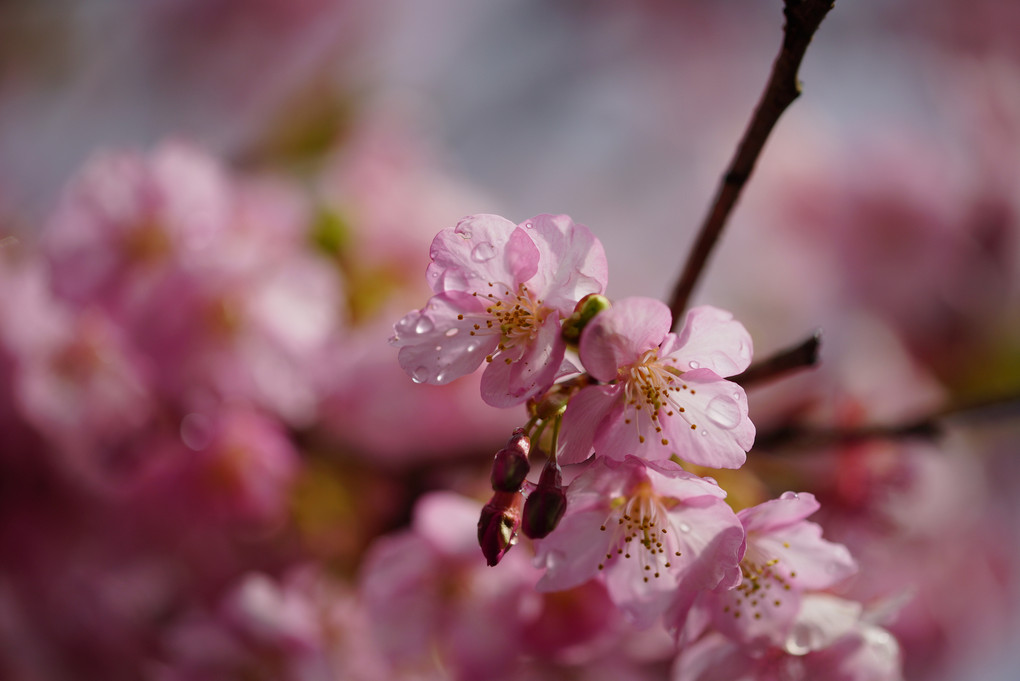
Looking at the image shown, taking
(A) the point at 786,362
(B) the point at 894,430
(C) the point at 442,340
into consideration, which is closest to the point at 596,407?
(C) the point at 442,340

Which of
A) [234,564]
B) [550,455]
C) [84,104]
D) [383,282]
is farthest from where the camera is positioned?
[84,104]

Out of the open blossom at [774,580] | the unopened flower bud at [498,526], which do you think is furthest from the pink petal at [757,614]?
the unopened flower bud at [498,526]

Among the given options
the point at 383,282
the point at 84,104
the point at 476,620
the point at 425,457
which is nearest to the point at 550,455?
the point at 476,620

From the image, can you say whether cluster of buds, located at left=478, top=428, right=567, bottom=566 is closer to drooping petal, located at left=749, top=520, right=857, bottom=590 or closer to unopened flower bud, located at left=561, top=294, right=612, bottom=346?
unopened flower bud, located at left=561, top=294, right=612, bottom=346

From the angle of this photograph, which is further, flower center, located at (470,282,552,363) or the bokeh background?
the bokeh background

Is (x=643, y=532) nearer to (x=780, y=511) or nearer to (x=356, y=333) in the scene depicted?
(x=780, y=511)

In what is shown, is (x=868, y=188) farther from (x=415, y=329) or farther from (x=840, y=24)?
(x=415, y=329)

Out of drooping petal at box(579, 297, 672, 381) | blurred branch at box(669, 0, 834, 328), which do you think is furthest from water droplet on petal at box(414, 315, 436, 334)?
blurred branch at box(669, 0, 834, 328)

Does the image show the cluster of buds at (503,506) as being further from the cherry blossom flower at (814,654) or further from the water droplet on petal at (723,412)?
the cherry blossom flower at (814,654)
